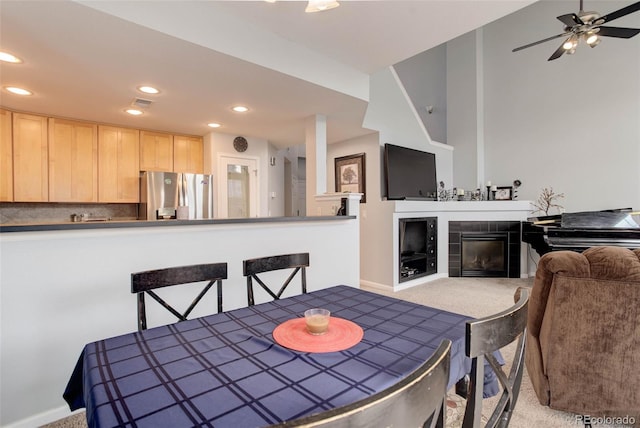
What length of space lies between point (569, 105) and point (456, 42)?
8.24 feet

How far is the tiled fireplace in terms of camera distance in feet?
16.4

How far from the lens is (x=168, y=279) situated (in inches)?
59.8

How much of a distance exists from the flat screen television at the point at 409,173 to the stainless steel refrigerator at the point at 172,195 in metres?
2.65

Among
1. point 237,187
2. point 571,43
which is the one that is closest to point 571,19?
point 571,43

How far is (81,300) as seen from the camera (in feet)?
5.92

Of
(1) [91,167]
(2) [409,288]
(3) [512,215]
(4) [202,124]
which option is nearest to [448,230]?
(3) [512,215]

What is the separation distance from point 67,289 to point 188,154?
316cm

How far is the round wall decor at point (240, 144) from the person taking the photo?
4680 millimetres

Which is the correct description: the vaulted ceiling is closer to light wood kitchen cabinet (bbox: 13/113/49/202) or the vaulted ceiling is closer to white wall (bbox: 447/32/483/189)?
light wood kitchen cabinet (bbox: 13/113/49/202)

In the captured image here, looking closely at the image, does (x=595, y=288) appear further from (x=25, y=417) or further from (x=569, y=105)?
(x=569, y=105)

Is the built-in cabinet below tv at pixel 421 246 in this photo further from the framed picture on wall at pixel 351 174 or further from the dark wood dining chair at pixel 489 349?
the dark wood dining chair at pixel 489 349

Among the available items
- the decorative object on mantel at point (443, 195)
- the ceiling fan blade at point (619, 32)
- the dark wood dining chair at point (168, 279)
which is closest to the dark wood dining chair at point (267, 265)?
the dark wood dining chair at point (168, 279)

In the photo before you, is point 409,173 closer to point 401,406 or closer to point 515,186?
point 515,186

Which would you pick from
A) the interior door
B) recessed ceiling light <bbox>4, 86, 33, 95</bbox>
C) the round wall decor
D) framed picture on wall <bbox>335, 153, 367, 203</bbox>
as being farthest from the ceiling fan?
recessed ceiling light <bbox>4, 86, 33, 95</bbox>
